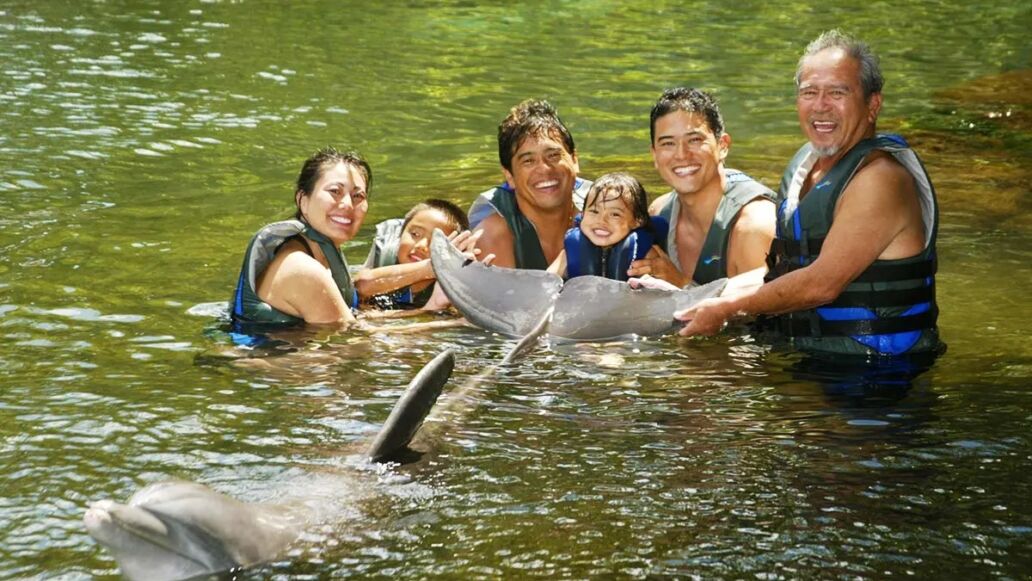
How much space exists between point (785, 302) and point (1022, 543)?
2.06 m

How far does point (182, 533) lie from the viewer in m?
4.39

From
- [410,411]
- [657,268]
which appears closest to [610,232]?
[657,268]

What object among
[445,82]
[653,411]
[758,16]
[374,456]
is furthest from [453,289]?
[758,16]

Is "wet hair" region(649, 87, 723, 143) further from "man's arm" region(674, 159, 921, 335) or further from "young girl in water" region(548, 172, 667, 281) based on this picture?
"man's arm" region(674, 159, 921, 335)

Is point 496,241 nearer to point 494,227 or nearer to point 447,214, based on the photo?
point 494,227

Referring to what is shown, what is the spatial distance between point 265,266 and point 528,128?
185cm

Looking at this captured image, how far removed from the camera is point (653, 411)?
245 inches

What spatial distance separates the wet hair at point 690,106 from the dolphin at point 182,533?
388cm

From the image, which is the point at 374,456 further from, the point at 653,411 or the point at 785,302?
the point at 785,302

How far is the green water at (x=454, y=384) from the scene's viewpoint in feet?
15.8

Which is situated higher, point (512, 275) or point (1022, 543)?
point (512, 275)

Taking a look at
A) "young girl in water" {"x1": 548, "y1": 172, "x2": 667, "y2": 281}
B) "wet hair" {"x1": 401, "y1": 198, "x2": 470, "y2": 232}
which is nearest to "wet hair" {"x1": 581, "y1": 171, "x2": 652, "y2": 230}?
"young girl in water" {"x1": 548, "y1": 172, "x2": 667, "y2": 281}

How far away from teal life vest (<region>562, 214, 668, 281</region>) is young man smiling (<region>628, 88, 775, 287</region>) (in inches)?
3.5

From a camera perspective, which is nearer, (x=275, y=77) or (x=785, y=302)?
(x=785, y=302)
